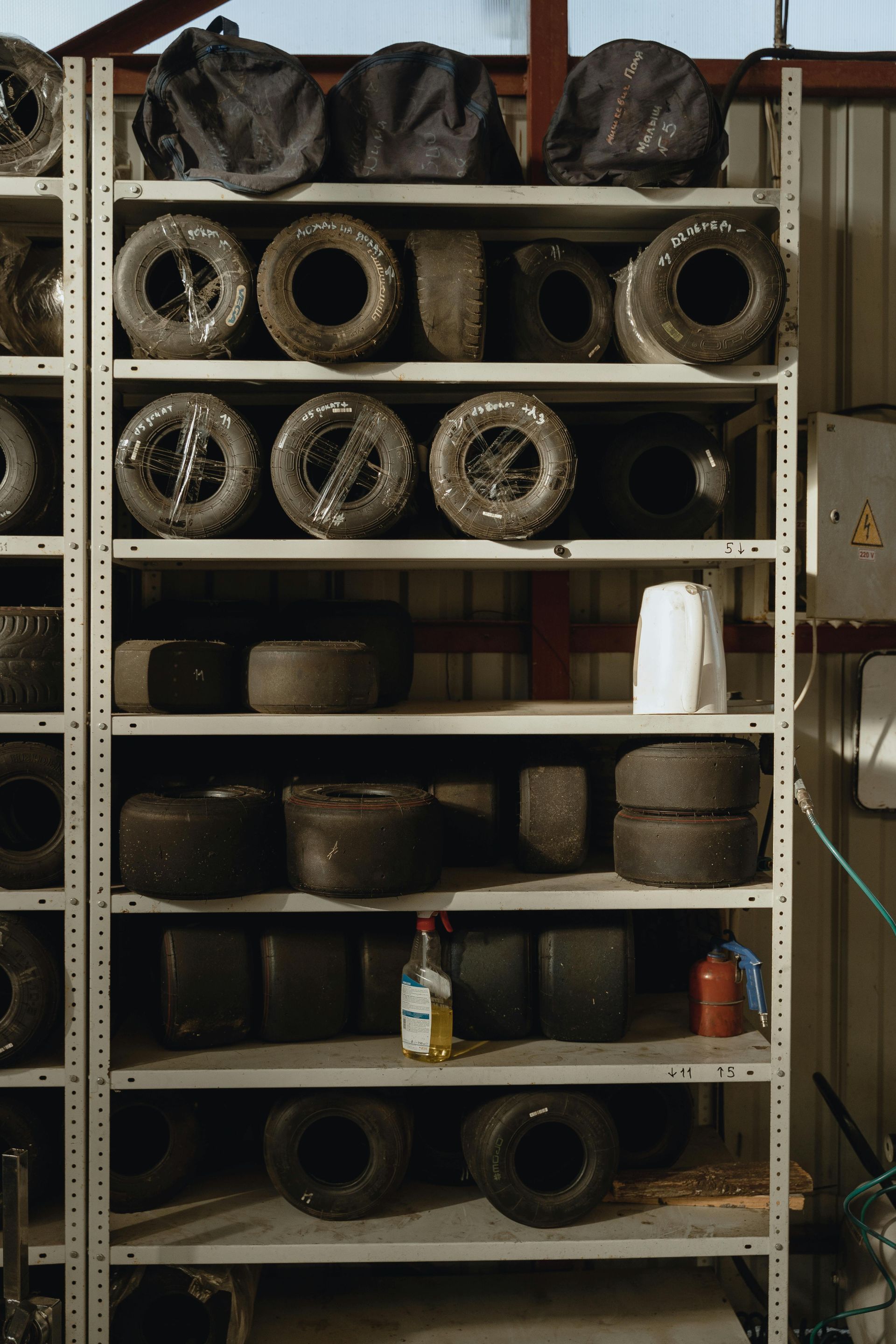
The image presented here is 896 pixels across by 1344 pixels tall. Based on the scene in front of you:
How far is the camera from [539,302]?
2439 mm

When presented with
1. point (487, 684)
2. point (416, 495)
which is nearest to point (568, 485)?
point (416, 495)

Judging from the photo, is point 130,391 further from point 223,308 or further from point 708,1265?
point 708,1265

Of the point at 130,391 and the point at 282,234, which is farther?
the point at 130,391

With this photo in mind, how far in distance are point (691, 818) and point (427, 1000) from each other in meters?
0.79

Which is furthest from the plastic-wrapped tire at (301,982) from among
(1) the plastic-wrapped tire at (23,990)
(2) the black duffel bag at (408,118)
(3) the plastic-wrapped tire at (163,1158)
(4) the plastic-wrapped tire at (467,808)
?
(2) the black duffel bag at (408,118)

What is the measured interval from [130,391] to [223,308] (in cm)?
48

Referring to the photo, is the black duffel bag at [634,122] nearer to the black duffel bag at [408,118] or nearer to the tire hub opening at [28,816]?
the black duffel bag at [408,118]

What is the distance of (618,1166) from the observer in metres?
2.49

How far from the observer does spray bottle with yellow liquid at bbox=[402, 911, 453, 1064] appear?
229cm

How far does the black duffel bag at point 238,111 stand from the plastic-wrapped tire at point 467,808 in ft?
5.05

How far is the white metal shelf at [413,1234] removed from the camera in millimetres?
2232

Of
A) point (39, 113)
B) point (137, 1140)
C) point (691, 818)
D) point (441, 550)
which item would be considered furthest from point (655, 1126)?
point (39, 113)

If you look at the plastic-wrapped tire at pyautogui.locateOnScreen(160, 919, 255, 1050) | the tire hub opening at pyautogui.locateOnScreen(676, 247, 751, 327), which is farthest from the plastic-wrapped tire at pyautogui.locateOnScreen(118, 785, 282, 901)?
the tire hub opening at pyautogui.locateOnScreen(676, 247, 751, 327)

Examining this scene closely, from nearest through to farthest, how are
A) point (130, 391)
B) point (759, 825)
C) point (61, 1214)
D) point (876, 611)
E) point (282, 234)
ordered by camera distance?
point (282, 234) < point (61, 1214) < point (130, 391) < point (876, 611) < point (759, 825)
